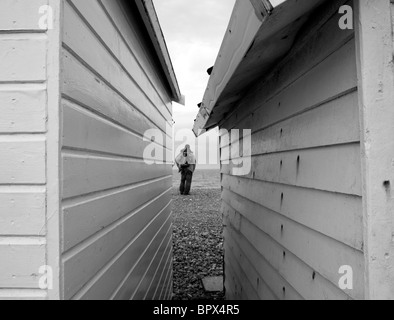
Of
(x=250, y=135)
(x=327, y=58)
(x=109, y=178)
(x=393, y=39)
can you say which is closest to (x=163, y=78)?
(x=250, y=135)

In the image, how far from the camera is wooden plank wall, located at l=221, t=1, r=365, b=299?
54.8 inches

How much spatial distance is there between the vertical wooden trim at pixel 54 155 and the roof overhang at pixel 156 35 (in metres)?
1.36

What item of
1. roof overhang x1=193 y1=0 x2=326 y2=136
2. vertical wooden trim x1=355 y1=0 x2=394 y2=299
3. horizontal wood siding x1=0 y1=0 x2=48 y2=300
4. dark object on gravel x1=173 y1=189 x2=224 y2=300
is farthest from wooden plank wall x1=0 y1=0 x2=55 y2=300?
dark object on gravel x1=173 y1=189 x2=224 y2=300

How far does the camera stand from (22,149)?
1229mm

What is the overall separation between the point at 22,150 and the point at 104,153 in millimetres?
593

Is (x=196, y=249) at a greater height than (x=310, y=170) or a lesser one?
lesser

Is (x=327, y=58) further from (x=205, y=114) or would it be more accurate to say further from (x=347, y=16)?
(x=205, y=114)

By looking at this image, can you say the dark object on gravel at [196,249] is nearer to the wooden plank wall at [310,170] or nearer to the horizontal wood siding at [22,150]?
the wooden plank wall at [310,170]

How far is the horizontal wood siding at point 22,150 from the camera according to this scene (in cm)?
122

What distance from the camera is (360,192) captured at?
130 centimetres

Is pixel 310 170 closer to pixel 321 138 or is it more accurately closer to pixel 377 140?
pixel 321 138

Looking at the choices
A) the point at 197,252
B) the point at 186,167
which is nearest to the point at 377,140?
the point at 197,252

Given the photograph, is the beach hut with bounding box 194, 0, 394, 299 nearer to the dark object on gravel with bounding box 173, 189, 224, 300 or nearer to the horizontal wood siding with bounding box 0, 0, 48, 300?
the horizontal wood siding with bounding box 0, 0, 48, 300
